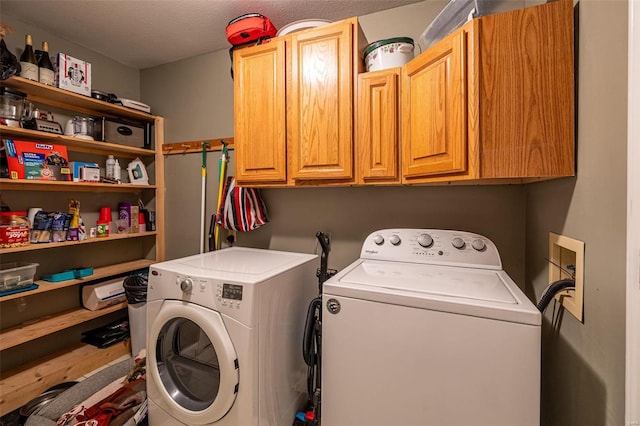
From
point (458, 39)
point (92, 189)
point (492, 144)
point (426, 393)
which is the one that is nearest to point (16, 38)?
point (92, 189)

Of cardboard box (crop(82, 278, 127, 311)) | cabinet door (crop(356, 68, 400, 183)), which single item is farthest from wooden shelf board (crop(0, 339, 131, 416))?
cabinet door (crop(356, 68, 400, 183))

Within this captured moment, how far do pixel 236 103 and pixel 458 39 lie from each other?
127cm

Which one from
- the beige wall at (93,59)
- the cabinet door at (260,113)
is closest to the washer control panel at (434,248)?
the cabinet door at (260,113)

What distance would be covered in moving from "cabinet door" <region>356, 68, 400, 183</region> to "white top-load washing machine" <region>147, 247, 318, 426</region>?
25.9 inches

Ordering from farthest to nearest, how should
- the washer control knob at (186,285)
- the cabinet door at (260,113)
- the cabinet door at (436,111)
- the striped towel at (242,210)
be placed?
the striped towel at (242,210) < the cabinet door at (260,113) < the washer control knob at (186,285) < the cabinet door at (436,111)

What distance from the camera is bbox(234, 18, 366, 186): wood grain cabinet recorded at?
152 cm

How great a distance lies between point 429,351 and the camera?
94cm

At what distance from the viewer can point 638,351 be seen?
59 cm

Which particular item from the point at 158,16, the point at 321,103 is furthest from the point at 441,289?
the point at 158,16

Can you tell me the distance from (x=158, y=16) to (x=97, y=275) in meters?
1.91

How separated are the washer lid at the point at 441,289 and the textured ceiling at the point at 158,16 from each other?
164 cm

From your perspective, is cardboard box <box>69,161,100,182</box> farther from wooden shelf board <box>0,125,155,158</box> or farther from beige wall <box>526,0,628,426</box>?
beige wall <box>526,0,628,426</box>

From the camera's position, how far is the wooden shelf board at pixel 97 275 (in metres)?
1.82

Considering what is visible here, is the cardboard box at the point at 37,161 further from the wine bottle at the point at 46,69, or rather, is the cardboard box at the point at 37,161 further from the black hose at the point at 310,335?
the black hose at the point at 310,335
